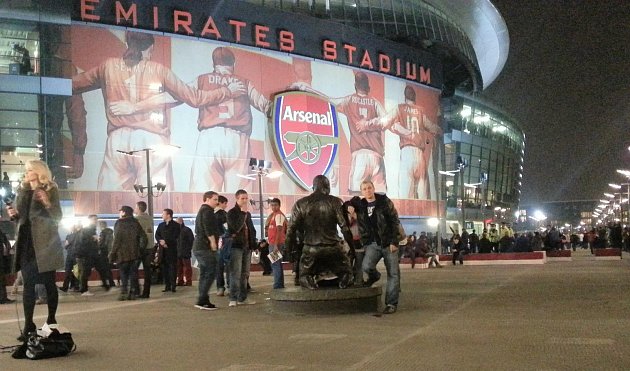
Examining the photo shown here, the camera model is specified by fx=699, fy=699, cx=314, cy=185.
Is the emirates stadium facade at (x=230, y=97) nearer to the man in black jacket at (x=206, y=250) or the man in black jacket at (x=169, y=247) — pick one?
the man in black jacket at (x=169, y=247)

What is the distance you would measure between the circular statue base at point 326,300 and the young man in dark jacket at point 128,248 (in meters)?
4.27

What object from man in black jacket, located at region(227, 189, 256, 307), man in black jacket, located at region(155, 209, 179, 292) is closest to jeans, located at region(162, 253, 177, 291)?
man in black jacket, located at region(155, 209, 179, 292)

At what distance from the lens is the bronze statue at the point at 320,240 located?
8.91m

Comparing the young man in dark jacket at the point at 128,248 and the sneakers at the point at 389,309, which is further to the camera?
the young man in dark jacket at the point at 128,248

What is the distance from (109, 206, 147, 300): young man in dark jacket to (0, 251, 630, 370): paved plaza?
122 cm

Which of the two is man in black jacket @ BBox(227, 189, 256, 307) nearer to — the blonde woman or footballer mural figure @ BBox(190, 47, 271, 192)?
the blonde woman

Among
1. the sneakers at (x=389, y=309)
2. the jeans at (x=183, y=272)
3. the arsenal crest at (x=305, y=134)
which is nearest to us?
the sneakers at (x=389, y=309)

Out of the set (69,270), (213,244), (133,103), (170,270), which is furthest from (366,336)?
(133,103)

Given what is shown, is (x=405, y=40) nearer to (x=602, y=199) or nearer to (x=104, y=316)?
(x=104, y=316)

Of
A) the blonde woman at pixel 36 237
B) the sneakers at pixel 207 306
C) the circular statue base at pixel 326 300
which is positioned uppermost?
→ the blonde woman at pixel 36 237

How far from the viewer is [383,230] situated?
29.1 feet

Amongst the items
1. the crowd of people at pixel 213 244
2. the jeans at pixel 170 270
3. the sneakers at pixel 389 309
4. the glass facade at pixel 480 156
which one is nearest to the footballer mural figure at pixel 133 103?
the crowd of people at pixel 213 244

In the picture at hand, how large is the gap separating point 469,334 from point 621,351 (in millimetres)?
1442

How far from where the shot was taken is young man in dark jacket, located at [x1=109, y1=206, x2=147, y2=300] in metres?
12.0
